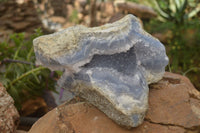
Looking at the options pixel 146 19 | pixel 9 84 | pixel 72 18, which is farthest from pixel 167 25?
pixel 72 18

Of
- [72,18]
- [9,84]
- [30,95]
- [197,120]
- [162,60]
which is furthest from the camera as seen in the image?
[72,18]

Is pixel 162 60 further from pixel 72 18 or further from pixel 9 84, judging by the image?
pixel 72 18

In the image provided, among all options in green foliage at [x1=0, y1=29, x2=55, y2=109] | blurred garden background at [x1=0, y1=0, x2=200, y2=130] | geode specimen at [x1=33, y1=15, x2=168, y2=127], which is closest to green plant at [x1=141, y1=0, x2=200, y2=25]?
blurred garden background at [x1=0, y1=0, x2=200, y2=130]

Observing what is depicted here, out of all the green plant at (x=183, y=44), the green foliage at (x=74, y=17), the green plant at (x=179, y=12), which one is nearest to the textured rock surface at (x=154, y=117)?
the green plant at (x=183, y=44)

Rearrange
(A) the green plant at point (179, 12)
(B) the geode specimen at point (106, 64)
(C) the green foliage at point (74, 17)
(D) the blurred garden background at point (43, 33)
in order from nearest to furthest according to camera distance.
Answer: (B) the geode specimen at point (106, 64), (D) the blurred garden background at point (43, 33), (A) the green plant at point (179, 12), (C) the green foliage at point (74, 17)

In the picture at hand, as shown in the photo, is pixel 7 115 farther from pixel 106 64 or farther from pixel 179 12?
pixel 179 12

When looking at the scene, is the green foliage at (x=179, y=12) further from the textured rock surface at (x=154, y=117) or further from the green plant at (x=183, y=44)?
the textured rock surface at (x=154, y=117)
